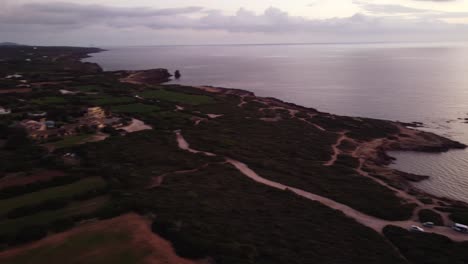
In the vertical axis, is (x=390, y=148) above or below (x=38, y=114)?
below

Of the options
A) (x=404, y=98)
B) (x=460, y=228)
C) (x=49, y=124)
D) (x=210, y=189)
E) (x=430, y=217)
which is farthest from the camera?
(x=404, y=98)

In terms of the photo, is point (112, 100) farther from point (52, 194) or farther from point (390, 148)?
point (390, 148)

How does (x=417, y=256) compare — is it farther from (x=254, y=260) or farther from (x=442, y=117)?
(x=442, y=117)

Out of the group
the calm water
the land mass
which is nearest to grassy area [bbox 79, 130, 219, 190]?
the land mass

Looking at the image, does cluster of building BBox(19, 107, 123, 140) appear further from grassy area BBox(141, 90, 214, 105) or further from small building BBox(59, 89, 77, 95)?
grassy area BBox(141, 90, 214, 105)

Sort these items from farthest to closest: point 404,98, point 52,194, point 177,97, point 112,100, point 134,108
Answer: point 404,98
point 177,97
point 112,100
point 134,108
point 52,194

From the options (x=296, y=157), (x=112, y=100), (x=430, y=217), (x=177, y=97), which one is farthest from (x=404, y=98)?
(x=430, y=217)

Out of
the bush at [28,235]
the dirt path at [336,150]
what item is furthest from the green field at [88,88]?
the bush at [28,235]

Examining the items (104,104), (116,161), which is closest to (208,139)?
(116,161)
